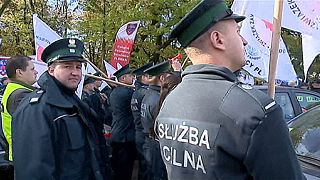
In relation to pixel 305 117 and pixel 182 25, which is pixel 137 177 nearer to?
pixel 305 117

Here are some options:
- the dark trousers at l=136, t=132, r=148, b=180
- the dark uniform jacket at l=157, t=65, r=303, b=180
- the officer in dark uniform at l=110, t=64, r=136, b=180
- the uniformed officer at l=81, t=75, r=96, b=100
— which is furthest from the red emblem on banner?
the dark uniform jacket at l=157, t=65, r=303, b=180

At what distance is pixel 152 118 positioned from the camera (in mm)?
5836

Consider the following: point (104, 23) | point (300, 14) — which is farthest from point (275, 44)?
point (104, 23)

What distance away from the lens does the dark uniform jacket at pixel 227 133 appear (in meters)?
1.81

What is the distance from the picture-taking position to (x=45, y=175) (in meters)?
3.17

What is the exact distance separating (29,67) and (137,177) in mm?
2832

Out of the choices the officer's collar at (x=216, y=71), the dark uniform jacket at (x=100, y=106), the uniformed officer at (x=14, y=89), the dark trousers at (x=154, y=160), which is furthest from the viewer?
the dark uniform jacket at (x=100, y=106)

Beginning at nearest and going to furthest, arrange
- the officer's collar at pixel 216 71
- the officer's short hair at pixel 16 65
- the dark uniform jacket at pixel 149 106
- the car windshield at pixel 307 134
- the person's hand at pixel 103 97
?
the officer's collar at pixel 216 71, the car windshield at pixel 307 134, the officer's short hair at pixel 16 65, the dark uniform jacket at pixel 149 106, the person's hand at pixel 103 97

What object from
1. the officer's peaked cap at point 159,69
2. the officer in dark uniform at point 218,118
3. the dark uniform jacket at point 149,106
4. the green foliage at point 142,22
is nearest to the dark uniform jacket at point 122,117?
the dark uniform jacket at point 149,106

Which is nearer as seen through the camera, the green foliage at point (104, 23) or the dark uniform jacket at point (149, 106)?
the dark uniform jacket at point (149, 106)

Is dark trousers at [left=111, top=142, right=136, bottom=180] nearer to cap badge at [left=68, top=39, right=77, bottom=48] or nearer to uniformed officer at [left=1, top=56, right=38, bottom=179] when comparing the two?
uniformed officer at [left=1, top=56, right=38, bottom=179]

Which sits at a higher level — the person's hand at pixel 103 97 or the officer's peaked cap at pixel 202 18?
the officer's peaked cap at pixel 202 18

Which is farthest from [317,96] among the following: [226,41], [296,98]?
[226,41]

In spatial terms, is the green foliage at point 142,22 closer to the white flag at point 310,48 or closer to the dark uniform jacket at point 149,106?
the dark uniform jacket at point 149,106
